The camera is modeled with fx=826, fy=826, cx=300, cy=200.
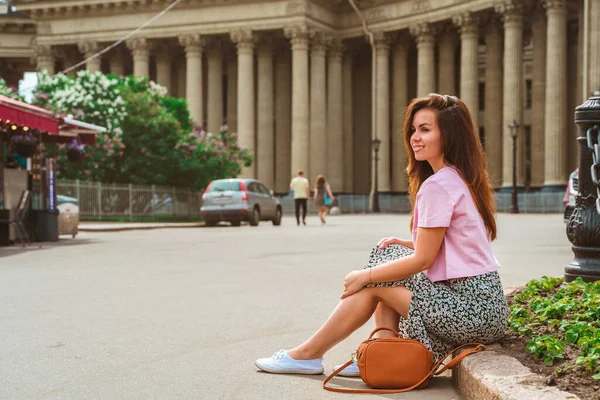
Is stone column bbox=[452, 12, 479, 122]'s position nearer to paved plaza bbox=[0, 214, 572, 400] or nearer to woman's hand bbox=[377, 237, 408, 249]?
paved plaza bbox=[0, 214, 572, 400]

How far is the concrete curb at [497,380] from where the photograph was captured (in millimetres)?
3488

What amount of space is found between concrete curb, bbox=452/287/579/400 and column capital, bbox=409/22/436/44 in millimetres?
44448

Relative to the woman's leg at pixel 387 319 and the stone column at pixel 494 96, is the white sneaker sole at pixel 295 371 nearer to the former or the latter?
the woman's leg at pixel 387 319

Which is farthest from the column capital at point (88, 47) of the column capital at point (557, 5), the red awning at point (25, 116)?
the red awning at point (25, 116)

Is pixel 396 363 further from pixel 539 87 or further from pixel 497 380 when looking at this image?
pixel 539 87

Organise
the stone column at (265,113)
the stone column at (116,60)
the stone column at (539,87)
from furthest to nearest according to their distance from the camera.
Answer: the stone column at (116,60), the stone column at (265,113), the stone column at (539,87)

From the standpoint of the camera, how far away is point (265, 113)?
174 ft

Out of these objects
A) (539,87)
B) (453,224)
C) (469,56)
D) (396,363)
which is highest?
(469,56)

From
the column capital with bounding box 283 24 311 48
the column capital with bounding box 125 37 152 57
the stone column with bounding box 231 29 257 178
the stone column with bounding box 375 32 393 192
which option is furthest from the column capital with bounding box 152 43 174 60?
the stone column with bounding box 375 32 393 192

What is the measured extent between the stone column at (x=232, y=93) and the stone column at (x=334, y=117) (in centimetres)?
802

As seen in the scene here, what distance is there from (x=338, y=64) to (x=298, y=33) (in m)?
4.47

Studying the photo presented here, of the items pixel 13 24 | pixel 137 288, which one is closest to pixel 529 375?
pixel 137 288

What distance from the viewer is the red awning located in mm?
14719

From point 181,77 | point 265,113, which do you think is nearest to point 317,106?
point 265,113
